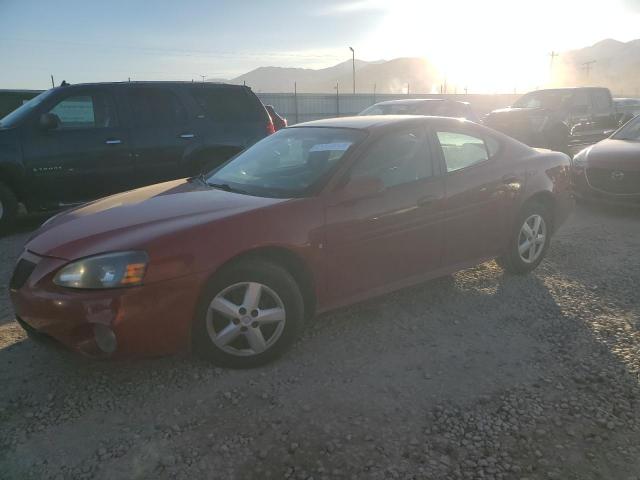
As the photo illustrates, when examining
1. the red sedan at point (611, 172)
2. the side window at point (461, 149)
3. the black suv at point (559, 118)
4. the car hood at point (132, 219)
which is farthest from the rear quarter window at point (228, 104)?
the black suv at point (559, 118)

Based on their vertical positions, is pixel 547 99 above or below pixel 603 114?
above

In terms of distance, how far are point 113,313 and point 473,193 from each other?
9.00ft

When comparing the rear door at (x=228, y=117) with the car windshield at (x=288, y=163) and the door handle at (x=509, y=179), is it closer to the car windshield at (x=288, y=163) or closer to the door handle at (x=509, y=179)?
the car windshield at (x=288, y=163)

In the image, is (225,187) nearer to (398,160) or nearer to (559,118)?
(398,160)

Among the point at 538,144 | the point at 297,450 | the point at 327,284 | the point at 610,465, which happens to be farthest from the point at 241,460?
the point at 538,144

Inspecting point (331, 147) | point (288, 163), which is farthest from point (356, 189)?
point (288, 163)

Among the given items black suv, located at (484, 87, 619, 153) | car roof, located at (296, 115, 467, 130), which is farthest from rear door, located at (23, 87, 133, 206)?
black suv, located at (484, 87, 619, 153)

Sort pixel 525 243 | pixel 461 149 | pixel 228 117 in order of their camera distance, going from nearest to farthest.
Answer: pixel 461 149 < pixel 525 243 < pixel 228 117

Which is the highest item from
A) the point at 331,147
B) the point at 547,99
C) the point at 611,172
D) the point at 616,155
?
the point at 547,99

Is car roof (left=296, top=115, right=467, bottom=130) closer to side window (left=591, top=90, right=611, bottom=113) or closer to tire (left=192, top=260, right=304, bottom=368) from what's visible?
tire (left=192, top=260, right=304, bottom=368)

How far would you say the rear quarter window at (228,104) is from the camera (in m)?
7.27

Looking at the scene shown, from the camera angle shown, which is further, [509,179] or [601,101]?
[601,101]

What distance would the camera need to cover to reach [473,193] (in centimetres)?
400

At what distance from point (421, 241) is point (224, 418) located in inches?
73.6
